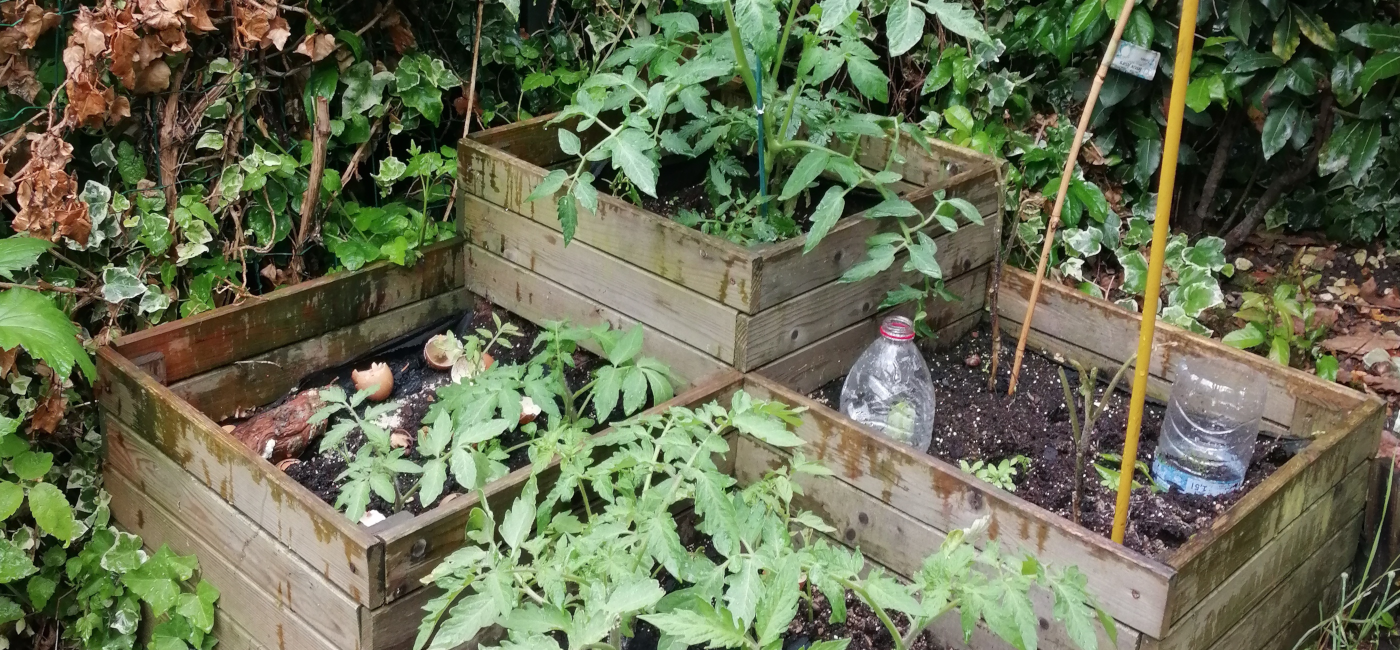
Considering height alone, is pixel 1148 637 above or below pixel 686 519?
above

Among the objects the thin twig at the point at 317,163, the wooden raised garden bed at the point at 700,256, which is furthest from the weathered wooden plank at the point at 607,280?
the thin twig at the point at 317,163

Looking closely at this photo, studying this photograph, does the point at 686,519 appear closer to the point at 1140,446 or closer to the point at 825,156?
the point at 825,156

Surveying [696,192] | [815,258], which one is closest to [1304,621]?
[815,258]

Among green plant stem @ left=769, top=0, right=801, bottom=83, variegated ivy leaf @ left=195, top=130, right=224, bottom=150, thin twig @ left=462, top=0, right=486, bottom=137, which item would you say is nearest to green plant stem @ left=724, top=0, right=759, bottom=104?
green plant stem @ left=769, top=0, right=801, bottom=83

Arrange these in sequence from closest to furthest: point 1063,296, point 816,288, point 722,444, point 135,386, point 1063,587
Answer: point 1063,587
point 722,444
point 135,386
point 816,288
point 1063,296

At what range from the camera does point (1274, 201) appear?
3.61 m

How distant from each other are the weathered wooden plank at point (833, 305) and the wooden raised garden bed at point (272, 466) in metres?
0.11

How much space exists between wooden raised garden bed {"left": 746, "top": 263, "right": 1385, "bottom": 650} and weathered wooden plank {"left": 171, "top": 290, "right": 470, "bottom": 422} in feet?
3.33

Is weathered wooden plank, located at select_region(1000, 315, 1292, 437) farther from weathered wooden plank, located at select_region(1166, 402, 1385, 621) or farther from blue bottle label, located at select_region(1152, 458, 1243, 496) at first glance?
weathered wooden plank, located at select_region(1166, 402, 1385, 621)

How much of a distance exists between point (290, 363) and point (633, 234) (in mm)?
899

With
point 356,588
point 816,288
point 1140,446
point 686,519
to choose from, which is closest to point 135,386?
point 356,588

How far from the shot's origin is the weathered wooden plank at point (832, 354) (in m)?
2.73

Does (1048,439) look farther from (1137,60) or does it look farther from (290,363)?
(290,363)

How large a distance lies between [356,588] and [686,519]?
0.76 metres
